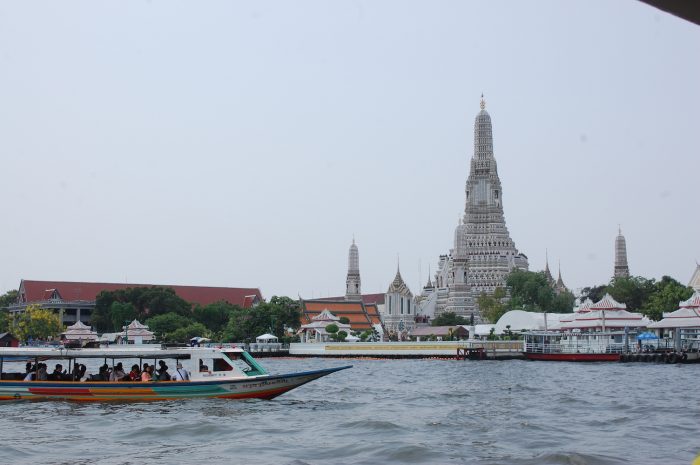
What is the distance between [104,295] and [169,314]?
14.8 m

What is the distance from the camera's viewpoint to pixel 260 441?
57.8 ft

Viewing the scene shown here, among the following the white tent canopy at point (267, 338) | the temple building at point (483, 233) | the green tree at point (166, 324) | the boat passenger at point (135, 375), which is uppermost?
the temple building at point (483, 233)

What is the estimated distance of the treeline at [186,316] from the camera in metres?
79.5

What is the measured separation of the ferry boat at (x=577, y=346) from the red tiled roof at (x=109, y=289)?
52.5m

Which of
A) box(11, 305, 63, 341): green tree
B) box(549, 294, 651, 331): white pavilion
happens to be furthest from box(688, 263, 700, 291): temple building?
box(11, 305, 63, 341): green tree

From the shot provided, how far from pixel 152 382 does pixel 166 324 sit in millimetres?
64429

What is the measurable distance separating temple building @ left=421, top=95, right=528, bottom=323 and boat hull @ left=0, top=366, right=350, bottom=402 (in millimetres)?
90210

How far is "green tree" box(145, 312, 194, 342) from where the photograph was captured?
282 feet

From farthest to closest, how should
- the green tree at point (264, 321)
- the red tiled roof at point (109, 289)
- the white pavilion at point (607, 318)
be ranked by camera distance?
the red tiled roof at point (109, 289) < the green tree at point (264, 321) < the white pavilion at point (607, 318)

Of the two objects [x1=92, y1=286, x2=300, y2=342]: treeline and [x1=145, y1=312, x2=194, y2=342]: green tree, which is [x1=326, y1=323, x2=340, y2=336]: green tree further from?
[x1=145, y1=312, x2=194, y2=342]: green tree

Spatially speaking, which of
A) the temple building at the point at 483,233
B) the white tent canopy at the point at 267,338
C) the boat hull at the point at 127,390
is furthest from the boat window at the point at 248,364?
the temple building at the point at 483,233

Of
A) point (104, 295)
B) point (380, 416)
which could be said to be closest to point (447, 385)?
point (380, 416)

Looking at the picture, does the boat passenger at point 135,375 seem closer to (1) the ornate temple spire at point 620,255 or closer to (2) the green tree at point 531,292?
(2) the green tree at point 531,292

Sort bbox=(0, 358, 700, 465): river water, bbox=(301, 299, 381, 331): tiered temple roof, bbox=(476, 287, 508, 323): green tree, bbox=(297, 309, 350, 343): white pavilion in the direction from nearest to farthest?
bbox=(0, 358, 700, 465): river water, bbox=(297, 309, 350, 343): white pavilion, bbox=(476, 287, 508, 323): green tree, bbox=(301, 299, 381, 331): tiered temple roof
